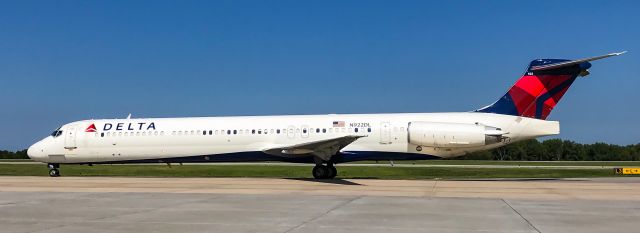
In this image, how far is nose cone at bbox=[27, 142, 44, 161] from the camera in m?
25.8

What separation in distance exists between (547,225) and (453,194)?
6.20 metres

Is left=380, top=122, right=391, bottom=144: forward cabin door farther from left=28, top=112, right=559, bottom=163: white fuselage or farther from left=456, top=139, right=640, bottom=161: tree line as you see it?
left=456, top=139, right=640, bottom=161: tree line

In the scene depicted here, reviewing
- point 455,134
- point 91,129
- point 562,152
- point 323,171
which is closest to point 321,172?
point 323,171

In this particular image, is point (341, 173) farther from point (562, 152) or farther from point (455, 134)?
point (562, 152)

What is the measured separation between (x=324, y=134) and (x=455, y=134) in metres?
4.95

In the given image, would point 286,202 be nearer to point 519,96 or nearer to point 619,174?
point 519,96

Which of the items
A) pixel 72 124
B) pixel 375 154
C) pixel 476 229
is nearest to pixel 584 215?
pixel 476 229

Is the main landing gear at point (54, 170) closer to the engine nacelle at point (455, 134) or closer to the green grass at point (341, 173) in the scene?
the green grass at point (341, 173)

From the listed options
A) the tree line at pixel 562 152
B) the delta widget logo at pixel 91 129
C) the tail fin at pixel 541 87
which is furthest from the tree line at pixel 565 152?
the delta widget logo at pixel 91 129

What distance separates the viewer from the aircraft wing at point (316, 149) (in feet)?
70.4

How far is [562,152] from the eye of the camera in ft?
283

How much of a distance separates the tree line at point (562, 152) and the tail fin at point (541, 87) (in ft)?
193

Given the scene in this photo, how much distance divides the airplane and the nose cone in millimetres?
42

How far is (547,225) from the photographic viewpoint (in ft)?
29.8
